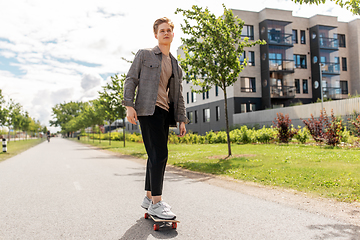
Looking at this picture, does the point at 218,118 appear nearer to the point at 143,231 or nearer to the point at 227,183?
the point at 227,183

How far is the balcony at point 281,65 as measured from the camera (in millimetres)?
35312

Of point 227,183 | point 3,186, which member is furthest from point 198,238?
point 3,186

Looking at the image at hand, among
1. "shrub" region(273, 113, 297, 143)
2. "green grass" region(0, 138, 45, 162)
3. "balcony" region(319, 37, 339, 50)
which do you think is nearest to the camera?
"green grass" region(0, 138, 45, 162)

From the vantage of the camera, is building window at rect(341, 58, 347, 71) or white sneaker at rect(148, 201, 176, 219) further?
building window at rect(341, 58, 347, 71)

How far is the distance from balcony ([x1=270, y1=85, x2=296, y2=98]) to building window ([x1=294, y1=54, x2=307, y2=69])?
4.07 metres

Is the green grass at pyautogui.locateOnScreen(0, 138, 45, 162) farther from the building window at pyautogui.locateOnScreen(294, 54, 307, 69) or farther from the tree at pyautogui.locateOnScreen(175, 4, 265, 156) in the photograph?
the building window at pyautogui.locateOnScreen(294, 54, 307, 69)

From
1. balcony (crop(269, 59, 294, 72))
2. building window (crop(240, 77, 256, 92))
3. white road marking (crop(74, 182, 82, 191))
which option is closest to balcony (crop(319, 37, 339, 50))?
balcony (crop(269, 59, 294, 72))

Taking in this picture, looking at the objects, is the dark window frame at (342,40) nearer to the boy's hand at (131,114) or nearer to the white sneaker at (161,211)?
the boy's hand at (131,114)

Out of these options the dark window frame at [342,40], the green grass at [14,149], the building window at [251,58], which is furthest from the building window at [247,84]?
the green grass at [14,149]

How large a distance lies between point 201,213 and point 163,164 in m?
1.04

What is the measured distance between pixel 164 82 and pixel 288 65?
35.2m

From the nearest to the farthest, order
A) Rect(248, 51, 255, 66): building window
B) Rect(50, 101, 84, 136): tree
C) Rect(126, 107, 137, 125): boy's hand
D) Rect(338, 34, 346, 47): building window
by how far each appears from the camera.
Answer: Rect(126, 107, 137, 125): boy's hand, Rect(248, 51, 255, 66): building window, Rect(338, 34, 346, 47): building window, Rect(50, 101, 84, 136): tree

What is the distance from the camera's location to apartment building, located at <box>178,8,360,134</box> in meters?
34.8

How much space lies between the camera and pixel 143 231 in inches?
135
